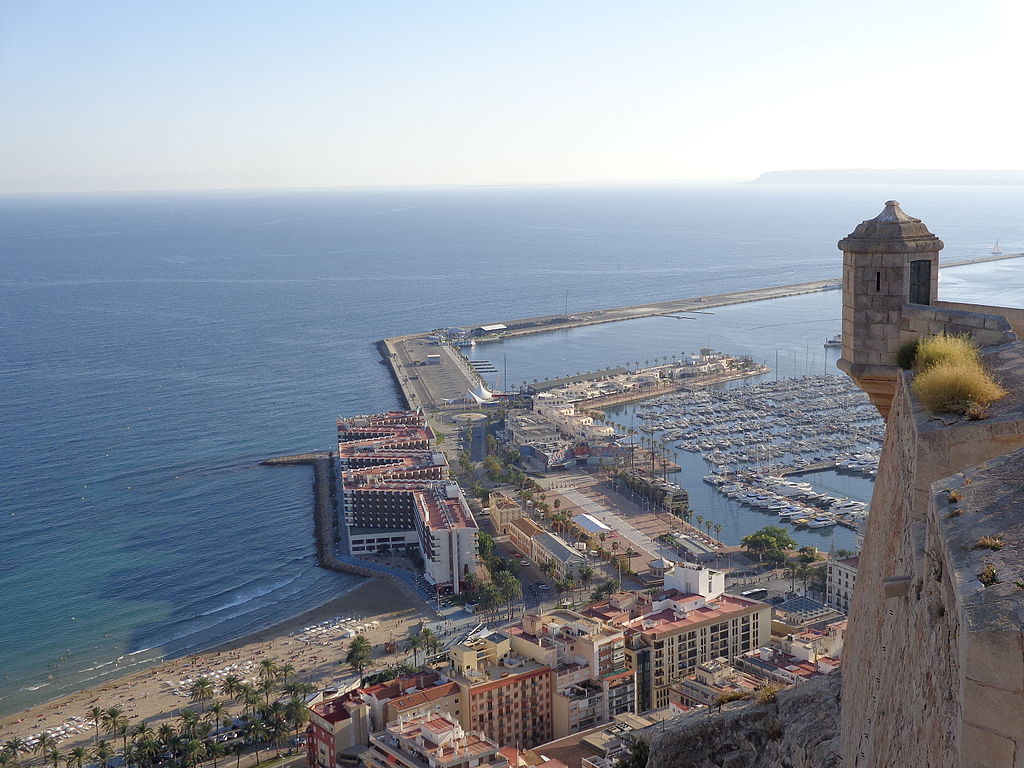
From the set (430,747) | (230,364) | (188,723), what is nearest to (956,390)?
(430,747)

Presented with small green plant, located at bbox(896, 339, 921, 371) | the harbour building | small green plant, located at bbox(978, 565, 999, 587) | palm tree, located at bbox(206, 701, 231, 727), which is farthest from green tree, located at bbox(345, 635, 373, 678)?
small green plant, located at bbox(978, 565, 999, 587)

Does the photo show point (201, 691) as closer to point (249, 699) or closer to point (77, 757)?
point (249, 699)

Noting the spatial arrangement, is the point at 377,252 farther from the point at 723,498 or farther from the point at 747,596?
the point at 747,596

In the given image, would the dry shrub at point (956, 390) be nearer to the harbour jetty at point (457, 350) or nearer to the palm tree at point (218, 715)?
the palm tree at point (218, 715)

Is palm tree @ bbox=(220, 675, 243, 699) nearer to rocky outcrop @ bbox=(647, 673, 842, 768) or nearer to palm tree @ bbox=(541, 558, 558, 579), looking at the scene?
palm tree @ bbox=(541, 558, 558, 579)

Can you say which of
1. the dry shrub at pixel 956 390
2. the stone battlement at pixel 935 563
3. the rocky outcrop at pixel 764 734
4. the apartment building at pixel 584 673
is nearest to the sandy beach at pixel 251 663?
the apartment building at pixel 584 673

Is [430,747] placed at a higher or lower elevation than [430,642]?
higher
